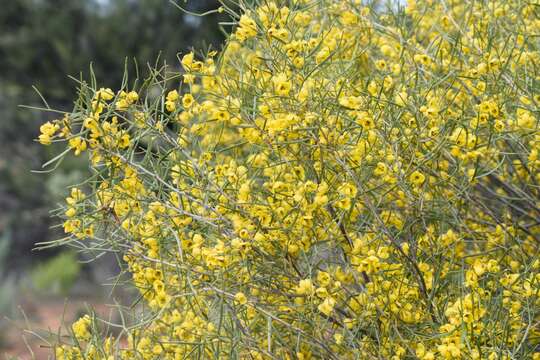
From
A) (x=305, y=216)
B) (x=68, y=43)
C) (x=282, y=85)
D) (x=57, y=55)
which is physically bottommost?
(x=57, y=55)

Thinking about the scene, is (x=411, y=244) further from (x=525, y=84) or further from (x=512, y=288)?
(x=525, y=84)

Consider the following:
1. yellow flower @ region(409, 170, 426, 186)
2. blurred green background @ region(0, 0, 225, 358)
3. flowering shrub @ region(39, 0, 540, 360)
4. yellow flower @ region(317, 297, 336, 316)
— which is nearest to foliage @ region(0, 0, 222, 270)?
blurred green background @ region(0, 0, 225, 358)

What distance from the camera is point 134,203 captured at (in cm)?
240

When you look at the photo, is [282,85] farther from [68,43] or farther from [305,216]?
[68,43]

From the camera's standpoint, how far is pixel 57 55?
11734 millimetres

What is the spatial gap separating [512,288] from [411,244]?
0.34 meters

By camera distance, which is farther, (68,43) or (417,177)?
(68,43)

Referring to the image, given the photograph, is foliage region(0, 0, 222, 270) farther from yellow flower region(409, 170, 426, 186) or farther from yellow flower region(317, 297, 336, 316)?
yellow flower region(317, 297, 336, 316)

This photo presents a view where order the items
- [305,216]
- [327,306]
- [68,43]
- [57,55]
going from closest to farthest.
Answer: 1. [327,306]
2. [305,216]
3. [68,43]
4. [57,55]

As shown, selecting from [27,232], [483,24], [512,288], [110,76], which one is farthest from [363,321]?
[27,232]

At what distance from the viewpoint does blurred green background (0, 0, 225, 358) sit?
11.6m

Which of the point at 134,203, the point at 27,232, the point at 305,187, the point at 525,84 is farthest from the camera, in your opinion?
the point at 27,232

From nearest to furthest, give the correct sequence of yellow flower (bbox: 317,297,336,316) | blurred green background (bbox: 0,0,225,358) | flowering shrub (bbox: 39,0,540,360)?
yellow flower (bbox: 317,297,336,316), flowering shrub (bbox: 39,0,540,360), blurred green background (bbox: 0,0,225,358)

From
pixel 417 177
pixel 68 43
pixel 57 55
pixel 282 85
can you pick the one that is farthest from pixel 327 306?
pixel 57 55
